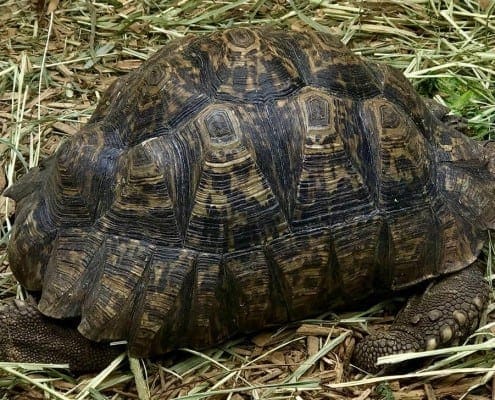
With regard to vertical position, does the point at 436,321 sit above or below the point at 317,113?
below

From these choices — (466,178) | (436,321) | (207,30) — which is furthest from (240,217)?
(207,30)

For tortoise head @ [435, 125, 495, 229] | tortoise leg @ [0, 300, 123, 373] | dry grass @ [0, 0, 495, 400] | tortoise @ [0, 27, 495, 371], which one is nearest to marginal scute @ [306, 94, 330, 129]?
tortoise @ [0, 27, 495, 371]

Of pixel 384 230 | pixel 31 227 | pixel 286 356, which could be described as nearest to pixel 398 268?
pixel 384 230

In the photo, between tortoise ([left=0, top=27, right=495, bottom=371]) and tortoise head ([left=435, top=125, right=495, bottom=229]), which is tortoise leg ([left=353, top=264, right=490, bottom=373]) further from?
tortoise head ([left=435, top=125, right=495, bottom=229])

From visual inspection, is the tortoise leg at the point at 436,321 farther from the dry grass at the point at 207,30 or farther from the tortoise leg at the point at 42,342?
the tortoise leg at the point at 42,342

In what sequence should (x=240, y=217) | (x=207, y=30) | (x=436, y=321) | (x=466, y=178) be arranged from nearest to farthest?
(x=240, y=217), (x=436, y=321), (x=466, y=178), (x=207, y=30)

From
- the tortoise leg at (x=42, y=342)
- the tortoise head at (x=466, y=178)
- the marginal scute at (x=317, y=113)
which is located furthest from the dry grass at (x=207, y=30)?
the marginal scute at (x=317, y=113)

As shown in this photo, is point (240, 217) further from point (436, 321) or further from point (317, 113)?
point (436, 321)
